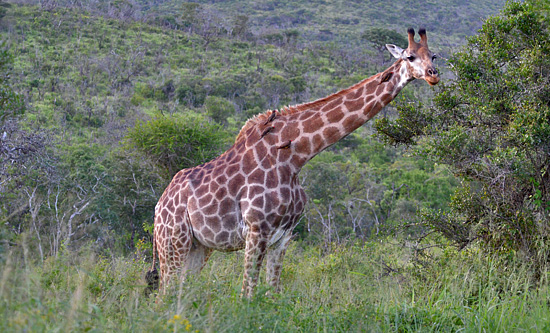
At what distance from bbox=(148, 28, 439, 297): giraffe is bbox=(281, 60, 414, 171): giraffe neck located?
0.03ft

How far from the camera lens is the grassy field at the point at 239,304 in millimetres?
3086

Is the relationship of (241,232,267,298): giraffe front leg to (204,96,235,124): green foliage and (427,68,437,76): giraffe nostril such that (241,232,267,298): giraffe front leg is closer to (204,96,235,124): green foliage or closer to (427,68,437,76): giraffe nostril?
(427,68,437,76): giraffe nostril

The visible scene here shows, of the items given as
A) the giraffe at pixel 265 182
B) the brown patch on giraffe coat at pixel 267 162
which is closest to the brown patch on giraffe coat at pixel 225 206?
the giraffe at pixel 265 182

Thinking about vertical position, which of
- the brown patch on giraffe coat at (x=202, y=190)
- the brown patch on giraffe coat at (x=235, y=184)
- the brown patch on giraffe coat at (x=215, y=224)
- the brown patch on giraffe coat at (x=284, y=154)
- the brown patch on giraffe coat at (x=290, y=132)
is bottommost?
the brown patch on giraffe coat at (x=215, y=224)

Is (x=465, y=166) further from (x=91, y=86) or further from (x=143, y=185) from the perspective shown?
(x=91, y=86)

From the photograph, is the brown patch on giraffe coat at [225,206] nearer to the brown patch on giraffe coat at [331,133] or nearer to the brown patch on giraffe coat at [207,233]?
the brown patch on giraffe coat at [207,233]

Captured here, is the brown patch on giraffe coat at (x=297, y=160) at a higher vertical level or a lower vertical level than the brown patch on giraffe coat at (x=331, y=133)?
lower

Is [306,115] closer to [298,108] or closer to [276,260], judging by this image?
[298,108]

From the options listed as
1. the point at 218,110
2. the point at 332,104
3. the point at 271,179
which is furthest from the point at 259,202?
the point at 218,110

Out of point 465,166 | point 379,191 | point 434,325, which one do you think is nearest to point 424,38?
point 465,166

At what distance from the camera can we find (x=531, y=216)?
6527mm

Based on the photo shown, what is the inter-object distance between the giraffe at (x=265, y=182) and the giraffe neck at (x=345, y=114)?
1 centimetres

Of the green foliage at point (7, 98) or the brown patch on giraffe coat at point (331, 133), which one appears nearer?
the brown patch on giraffe coat at point (331, 133)

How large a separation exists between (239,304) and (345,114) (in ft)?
8.01
